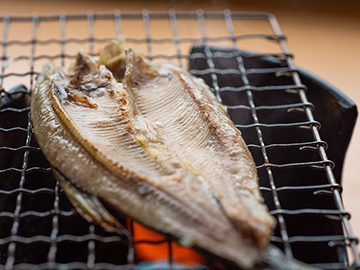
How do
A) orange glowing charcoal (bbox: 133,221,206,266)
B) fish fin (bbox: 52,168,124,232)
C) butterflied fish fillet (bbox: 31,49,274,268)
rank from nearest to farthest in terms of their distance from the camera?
butterflied fish fillet (bbox: 31,49,274,268) < fish fin (bbox: 52,168,124,232) < orange glowing charcoal (bbox: 133,221,206,266)

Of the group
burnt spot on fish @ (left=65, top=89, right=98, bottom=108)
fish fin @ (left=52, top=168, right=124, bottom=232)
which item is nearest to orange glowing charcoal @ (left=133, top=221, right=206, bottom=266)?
fish fin @ (left=52, top=168, right=124, bottom=232)

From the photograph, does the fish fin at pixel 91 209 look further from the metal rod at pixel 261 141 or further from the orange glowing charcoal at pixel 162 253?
the metal rod at pixel 261 141

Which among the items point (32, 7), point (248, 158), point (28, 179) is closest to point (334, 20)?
point (32, 7)

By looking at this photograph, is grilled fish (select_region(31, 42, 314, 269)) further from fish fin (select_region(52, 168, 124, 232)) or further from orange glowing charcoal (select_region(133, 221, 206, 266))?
orange glowing charcoal (select_region(133, 221, 206, 266))

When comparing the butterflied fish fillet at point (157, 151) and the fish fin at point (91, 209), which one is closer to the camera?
the butterflied fish fillet at point (157, 151)

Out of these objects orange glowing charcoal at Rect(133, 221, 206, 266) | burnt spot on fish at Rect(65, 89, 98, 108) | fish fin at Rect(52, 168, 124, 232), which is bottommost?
orange glowing charcoal at Rect(133, 221, 206, 266)

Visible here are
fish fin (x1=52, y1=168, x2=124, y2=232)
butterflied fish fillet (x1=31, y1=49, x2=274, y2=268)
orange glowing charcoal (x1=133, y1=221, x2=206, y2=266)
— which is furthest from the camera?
orange glowing charcoal (x1=133, y1=221, x2=206, y2=266)

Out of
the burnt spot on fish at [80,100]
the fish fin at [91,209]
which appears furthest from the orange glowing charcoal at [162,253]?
the burnt spot on fish at [80,100]

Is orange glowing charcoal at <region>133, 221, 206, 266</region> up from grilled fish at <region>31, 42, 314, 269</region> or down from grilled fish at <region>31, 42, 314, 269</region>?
down
